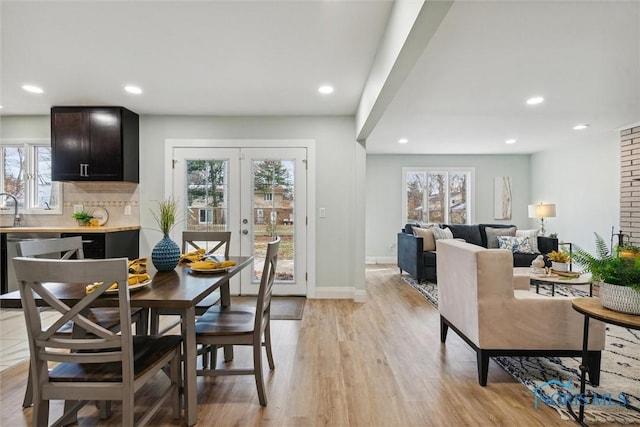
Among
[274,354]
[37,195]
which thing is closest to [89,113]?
[37,195]

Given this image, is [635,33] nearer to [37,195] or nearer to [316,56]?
[316,56]

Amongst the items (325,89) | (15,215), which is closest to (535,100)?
(325,89)

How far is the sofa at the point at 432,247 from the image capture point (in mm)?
5039

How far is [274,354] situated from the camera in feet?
8.59

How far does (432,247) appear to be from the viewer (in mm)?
5215

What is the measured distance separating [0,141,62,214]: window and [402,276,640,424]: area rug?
543 cm

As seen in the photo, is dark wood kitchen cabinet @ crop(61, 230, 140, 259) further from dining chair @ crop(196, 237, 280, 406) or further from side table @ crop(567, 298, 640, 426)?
side table @ crop(567, 298, 640, 426)

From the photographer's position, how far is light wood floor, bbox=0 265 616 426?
1795 mm

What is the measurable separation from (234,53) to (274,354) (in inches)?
96.2

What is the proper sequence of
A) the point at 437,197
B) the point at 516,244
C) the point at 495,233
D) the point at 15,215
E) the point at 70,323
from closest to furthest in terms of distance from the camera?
the point at 70,323, the point at 15,215, the point at 516,244, the point at 495,233, the point at 437,197

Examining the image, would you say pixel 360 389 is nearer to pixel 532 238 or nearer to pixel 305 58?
pixel 305 58

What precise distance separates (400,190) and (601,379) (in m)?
5.41

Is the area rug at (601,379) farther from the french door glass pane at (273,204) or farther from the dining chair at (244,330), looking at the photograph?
the french door glass pane at (273,204)

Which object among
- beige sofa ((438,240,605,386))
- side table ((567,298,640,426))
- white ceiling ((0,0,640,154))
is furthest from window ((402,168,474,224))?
side table ((567,298,640,426))
